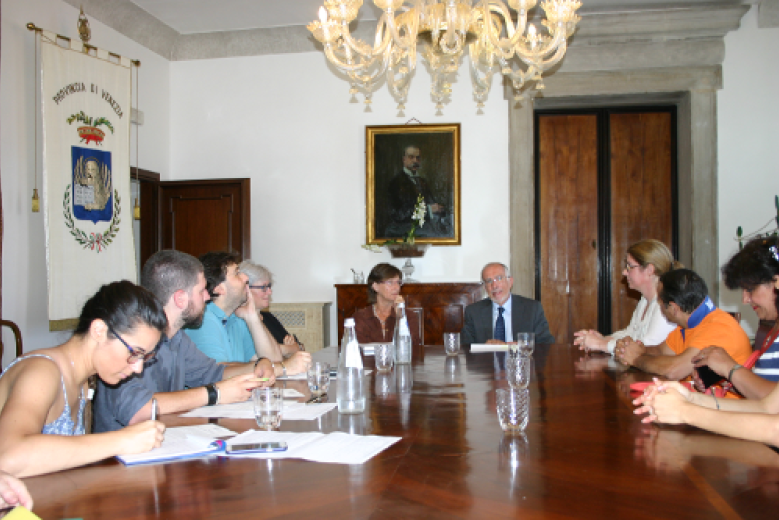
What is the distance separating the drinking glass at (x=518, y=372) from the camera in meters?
2.37

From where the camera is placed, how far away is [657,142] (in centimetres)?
670

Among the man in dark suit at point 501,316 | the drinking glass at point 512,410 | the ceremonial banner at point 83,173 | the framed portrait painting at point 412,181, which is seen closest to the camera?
the drinking glass at point 512,410

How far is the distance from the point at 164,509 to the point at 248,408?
3.03 feet

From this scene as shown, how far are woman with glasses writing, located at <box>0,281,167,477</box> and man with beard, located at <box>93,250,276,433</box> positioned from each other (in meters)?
0.16

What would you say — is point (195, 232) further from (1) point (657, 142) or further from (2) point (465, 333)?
(1) point (657, 142)

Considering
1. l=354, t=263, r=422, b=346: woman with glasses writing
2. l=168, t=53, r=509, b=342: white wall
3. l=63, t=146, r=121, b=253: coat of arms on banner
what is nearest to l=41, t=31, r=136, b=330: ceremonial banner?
l=63, t=146, r=121, b=253: coat of arms on banner

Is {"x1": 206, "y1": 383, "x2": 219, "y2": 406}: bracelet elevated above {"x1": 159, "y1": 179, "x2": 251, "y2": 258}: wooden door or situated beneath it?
situated beneath

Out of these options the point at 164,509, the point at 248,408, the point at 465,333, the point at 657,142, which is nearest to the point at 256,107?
the point at 465,333

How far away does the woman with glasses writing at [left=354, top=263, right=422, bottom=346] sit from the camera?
4.23 metres

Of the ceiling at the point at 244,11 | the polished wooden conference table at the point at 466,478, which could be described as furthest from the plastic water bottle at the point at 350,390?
the ceiling at the point at 244,11

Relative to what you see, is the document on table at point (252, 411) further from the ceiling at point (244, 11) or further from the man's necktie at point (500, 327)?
the ceiling at point (244, 11)

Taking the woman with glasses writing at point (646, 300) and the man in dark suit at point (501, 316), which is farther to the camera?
the man in dark suit at point (501, 316)

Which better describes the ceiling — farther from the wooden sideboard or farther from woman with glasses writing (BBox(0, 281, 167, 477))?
woman with glasses writing (BBox(0, 281, 167, 477))

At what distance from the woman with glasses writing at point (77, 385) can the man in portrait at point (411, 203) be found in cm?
476
